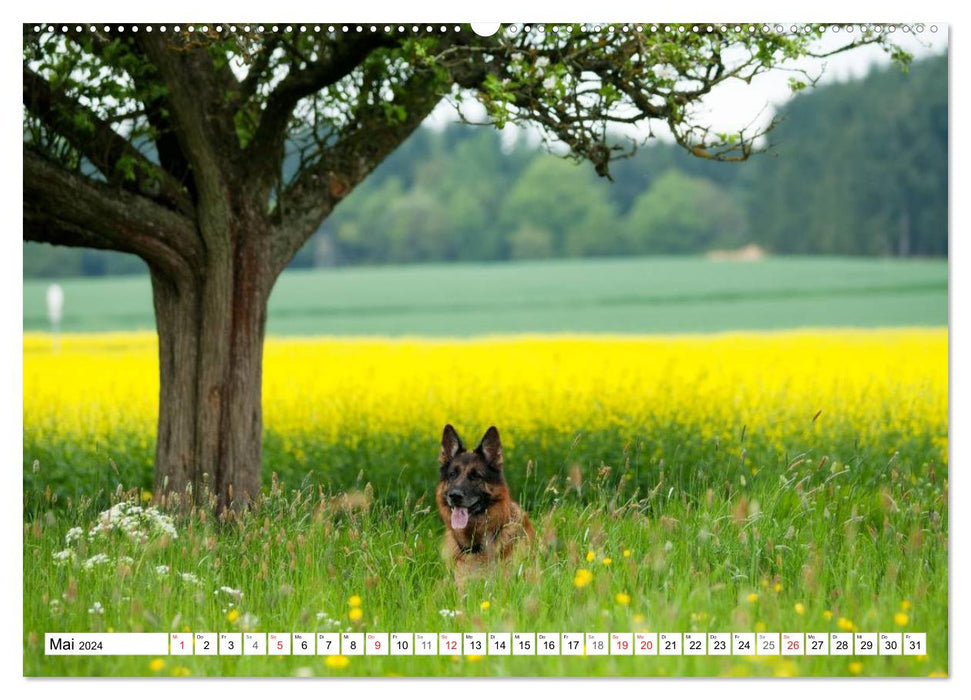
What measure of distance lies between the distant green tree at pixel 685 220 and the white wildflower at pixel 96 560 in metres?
5.86

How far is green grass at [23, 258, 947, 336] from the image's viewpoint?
A: 29.5ft

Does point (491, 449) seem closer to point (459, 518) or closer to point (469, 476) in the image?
point (469, 476)

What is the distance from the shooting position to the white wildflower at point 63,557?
23.3ft

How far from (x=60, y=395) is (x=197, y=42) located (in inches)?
147

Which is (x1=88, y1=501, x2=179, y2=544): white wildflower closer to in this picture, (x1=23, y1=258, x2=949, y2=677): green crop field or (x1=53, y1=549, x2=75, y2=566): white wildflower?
(x1=23, y1=258, x2=949, y2=677): green crop field

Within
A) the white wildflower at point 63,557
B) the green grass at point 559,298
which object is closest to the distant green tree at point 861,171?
the green grass at point 559,298

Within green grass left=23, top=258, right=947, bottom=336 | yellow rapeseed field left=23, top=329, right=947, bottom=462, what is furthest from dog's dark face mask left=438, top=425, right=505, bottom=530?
green grass left=23, top=258, right=947, bottom=336

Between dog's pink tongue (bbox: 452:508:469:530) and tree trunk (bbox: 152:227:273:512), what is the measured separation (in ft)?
6.05

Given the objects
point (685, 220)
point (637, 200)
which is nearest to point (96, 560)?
point (637, 200)

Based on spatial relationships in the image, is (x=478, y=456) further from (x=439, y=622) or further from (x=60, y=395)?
(x=60, y=395)

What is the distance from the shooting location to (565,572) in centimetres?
696

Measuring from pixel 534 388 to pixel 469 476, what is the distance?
3.16 metres
